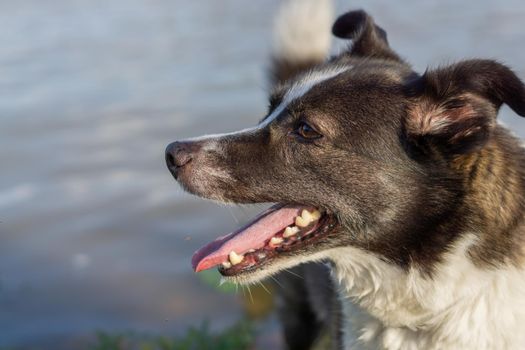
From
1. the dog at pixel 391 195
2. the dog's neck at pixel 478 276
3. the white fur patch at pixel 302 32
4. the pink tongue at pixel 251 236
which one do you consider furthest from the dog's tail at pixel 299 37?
the dog's neck at pixel 478 276

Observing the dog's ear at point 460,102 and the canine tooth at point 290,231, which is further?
the canine tooth at point 290,231

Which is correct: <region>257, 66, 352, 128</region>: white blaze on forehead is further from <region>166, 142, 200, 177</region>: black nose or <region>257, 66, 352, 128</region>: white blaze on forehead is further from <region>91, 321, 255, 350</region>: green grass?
<region>91, 321, 255, 350</region>: green grass

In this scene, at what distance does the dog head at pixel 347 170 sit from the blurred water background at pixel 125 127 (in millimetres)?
313

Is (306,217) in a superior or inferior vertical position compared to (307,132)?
inferior

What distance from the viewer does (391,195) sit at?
3.31 m

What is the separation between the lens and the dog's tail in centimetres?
462

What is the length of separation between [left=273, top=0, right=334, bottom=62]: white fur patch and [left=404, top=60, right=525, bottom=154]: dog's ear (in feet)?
4.37

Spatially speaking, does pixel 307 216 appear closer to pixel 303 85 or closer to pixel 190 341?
pixel 303 85

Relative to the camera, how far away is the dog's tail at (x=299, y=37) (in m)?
4.62

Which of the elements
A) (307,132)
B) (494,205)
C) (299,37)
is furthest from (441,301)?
(299,37)

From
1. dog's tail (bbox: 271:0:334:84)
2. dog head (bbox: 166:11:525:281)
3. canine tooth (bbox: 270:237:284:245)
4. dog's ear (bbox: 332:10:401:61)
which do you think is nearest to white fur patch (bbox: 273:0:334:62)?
dog's tail (bbox: 271:0:334:84)

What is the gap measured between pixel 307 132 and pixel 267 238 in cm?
45

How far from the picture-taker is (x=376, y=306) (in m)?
3.42

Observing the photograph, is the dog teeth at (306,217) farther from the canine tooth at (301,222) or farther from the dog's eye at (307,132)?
the dog's eye at (307,132)
